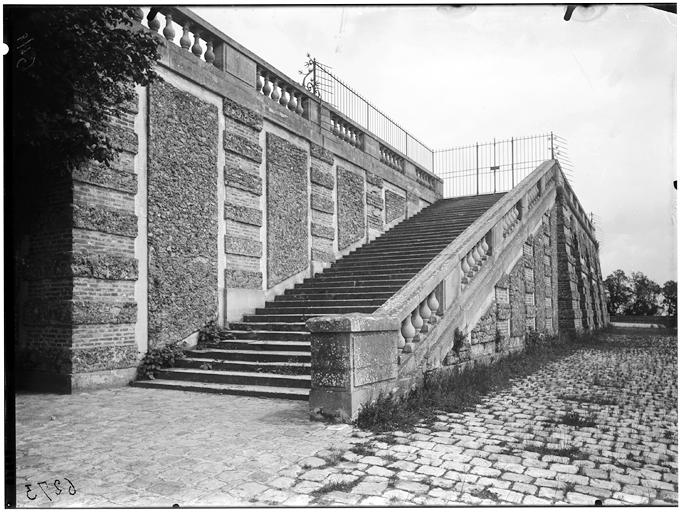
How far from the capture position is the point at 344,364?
5852mm

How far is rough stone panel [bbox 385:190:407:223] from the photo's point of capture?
55.5ft

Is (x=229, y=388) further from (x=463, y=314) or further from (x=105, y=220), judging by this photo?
(x=463, y=314)

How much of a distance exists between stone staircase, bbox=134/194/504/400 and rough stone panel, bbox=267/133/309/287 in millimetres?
556

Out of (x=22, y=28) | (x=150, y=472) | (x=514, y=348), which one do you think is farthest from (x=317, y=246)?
(x=150, y=472)

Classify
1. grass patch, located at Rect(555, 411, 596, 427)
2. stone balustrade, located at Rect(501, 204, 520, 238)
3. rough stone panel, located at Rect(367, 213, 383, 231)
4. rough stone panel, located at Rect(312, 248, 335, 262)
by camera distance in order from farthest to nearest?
rough stone panel, located at Rect(367, 213, 383, 231) < rough stone panel, located at Rect(312, 248, 335, 262) < stone balustrade, located at Rect(501, 204, 520, 238) < grass patch, located at Rect(555, 411, 596, 427)

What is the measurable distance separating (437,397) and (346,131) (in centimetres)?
1000

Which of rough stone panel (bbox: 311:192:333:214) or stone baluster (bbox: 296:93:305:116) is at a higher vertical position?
stone baluster (bbox: 296:93:305:116)

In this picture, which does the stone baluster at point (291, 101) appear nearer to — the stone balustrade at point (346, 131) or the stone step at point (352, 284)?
the stone balustrade at point (346, 131)

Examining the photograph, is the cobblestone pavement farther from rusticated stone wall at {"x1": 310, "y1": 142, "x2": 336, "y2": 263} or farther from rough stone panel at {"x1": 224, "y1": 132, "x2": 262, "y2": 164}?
rusticated stone wall at {"x1": 310, "y1": 142, "x2": 336, "y2": 263}

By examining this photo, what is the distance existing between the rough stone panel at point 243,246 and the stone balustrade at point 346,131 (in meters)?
4.69

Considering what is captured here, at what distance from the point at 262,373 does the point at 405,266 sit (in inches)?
185

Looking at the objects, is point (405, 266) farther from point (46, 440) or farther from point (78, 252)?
point (46, 440)

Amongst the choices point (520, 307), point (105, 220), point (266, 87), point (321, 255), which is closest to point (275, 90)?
point (266, 87)

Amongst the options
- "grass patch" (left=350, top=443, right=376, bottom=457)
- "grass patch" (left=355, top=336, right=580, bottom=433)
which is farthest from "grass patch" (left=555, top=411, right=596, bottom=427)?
"grass patch" (left=350, top=443, right=376, bottom=457)
